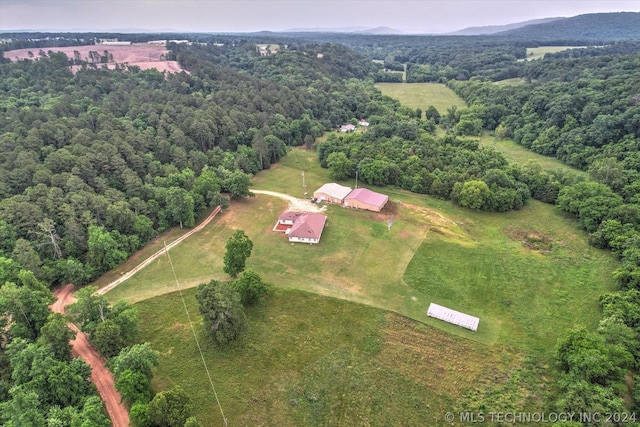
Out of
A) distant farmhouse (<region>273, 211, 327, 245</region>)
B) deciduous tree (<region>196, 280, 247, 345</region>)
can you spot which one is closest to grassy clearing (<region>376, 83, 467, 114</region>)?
distant farmhouse (<region>273, 211, 327, 245</region>)

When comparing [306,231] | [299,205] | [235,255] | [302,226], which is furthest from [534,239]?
[235,255]

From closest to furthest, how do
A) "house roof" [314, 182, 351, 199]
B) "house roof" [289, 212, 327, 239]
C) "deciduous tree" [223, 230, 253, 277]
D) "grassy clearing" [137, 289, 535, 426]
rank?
1. "grassy clearing" [137, 289, 535, 426]
2. "deciduous tree" [223, 230, 253, 277]
3. "house roof" [289, 212, 327, 239]
4. "house roof" [314, 182, 351, 199]

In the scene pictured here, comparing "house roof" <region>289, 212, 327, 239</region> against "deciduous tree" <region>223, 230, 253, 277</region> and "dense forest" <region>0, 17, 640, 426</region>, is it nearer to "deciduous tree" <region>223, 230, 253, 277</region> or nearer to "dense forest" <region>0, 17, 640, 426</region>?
"deciduous tree" <region>223, 230, 253, 277</region>

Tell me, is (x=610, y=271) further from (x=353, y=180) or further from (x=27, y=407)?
(x=27, y=407)

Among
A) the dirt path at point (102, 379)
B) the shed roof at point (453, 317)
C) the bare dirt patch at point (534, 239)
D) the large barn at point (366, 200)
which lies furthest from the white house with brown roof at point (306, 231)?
the bare dirt patch at point (534, 239)

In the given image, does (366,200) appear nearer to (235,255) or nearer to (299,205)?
(299,205)

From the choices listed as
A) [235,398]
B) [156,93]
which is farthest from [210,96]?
[235,398]
